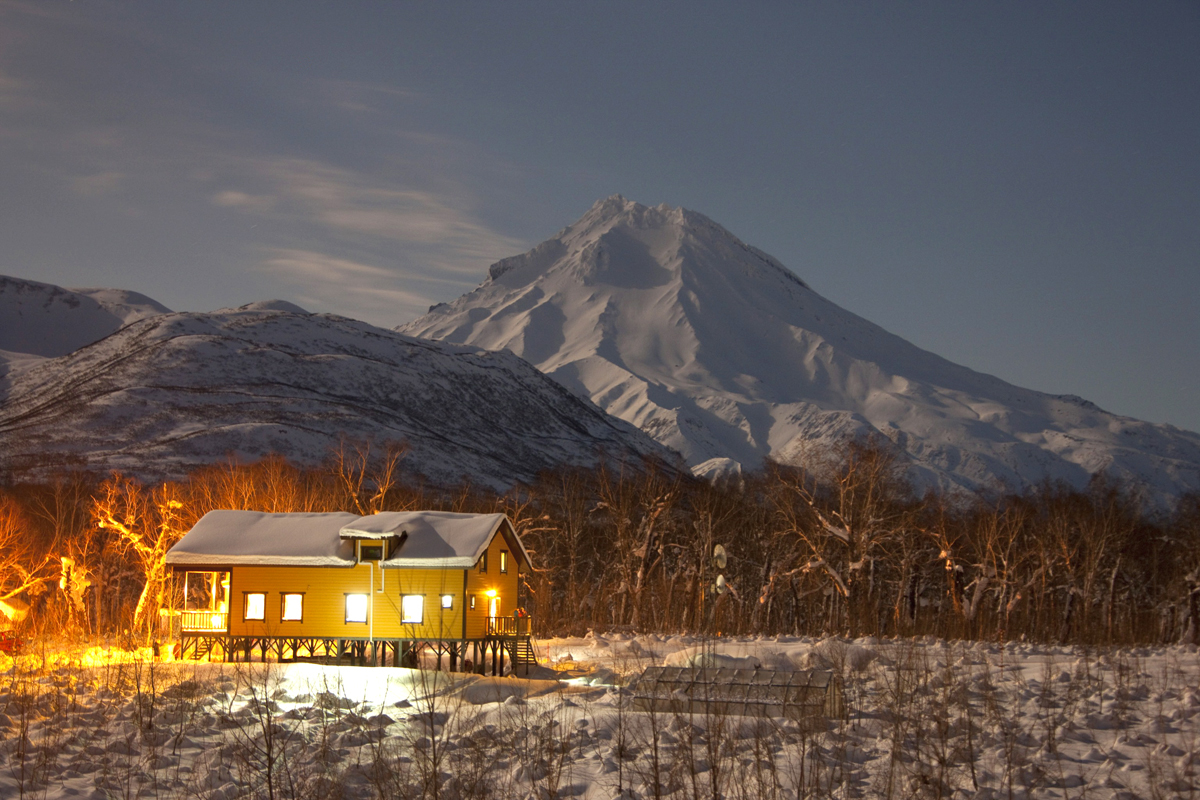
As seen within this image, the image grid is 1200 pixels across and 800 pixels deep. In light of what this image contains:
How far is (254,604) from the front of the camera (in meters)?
36.7

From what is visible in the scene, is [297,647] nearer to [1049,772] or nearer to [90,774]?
[90,774]

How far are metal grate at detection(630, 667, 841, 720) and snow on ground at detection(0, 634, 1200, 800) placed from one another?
0.39 metres

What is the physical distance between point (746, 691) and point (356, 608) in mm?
21927

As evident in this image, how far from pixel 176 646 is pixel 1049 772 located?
106 feet

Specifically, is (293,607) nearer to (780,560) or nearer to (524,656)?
(524,656)

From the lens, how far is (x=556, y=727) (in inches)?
661

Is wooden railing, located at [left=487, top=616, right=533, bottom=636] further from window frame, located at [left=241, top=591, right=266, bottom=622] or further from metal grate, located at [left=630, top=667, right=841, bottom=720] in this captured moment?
metal grate, located at [left=630, top=667, right=841, bottom=720]

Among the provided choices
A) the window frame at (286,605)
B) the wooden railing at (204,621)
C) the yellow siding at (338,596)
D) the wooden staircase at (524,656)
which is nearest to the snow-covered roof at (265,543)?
the yellow siding at (338,596)

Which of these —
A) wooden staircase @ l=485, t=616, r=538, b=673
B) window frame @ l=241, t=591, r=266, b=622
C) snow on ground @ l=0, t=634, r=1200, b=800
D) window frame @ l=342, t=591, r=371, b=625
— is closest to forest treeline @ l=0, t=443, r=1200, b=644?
window frame @ l=241, t=591, r=266, b=622

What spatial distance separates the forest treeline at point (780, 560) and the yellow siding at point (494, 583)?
5.87 metres

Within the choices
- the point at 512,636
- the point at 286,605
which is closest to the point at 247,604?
the point at 286,605

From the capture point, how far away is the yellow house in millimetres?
35812

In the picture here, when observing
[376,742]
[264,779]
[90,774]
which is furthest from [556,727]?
[90,774]

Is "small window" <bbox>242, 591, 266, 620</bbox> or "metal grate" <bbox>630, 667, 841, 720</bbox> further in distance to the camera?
"small window" <bbox>242, 591, 266, 620</bbox>
